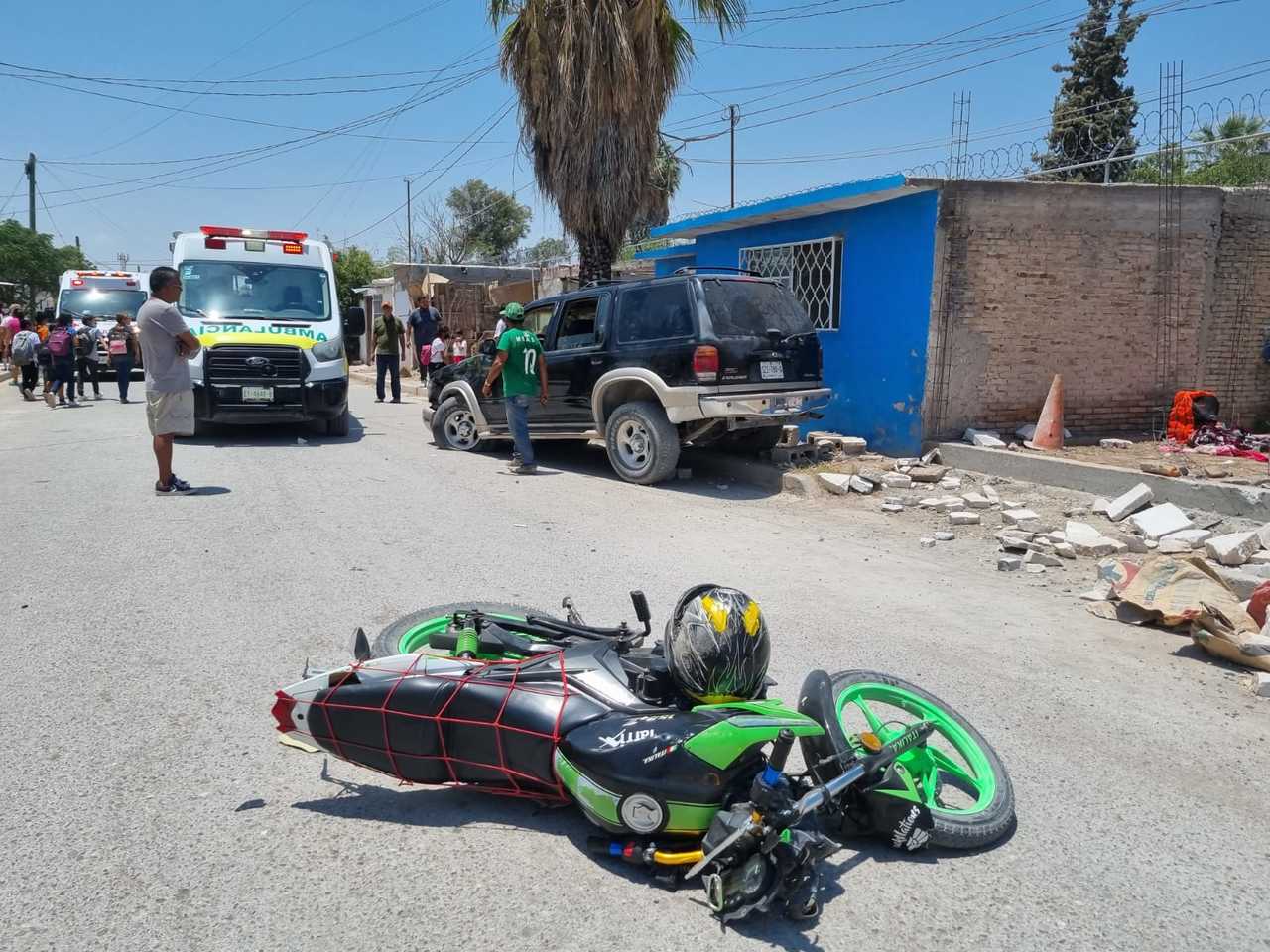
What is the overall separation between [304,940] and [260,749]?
1165 mm

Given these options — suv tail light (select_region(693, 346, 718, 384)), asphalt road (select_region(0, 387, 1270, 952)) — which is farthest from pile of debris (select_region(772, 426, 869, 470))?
asphalt road (select_region(0, 387, 1270, 952))

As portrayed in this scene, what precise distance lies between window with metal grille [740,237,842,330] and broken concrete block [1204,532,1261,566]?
5.53 metres

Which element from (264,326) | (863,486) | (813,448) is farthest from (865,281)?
(264,326)

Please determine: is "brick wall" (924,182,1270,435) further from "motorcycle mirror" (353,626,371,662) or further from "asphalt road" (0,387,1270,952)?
"motorcycle mirror" (353,626,371,662)

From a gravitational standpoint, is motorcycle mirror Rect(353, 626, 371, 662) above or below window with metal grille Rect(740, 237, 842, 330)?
below

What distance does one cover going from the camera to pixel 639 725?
276 centimetres

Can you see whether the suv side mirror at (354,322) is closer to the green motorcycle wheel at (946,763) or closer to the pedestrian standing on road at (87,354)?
the pedestrian standing on road at (87,354)

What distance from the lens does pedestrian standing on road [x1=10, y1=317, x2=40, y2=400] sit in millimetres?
16516

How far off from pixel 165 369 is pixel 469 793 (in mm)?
6219

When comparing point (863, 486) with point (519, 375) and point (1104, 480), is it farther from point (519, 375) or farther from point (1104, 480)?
point (519, 375)

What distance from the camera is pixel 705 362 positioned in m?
8.62

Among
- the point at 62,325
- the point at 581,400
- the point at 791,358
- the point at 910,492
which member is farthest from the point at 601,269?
the point at 62,325

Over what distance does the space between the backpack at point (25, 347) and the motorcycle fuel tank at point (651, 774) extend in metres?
17.4

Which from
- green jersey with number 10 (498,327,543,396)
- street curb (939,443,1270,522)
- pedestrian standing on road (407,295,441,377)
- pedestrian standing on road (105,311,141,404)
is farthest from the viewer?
pedestrian standing on road (407,295,441,377)
